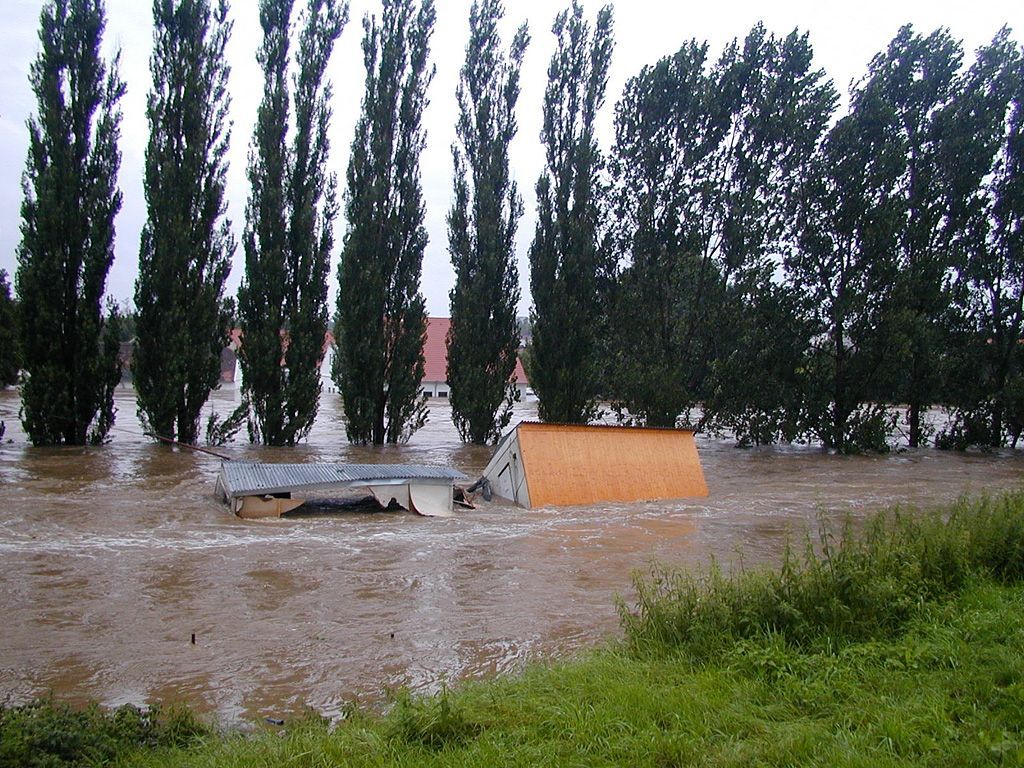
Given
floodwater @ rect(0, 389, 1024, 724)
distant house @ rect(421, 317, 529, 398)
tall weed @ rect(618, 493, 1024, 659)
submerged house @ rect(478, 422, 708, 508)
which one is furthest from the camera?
distant house @ rect(421, 317, 529, 398)

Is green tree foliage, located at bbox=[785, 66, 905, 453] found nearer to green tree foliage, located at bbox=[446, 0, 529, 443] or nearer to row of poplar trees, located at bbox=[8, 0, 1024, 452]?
row of poplar trees, located at bbox=[8, 0, 1024, 452]

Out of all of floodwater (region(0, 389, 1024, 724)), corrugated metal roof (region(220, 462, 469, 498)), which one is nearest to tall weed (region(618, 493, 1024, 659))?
floodwater (region(0, 389, 1024, 724))

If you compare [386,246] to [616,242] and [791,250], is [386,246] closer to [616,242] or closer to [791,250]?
[616,242]

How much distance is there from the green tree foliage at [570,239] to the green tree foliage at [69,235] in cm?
1106

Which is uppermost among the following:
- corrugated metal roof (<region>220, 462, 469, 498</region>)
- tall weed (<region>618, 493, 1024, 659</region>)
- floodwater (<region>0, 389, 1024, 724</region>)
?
corrugated metal roof (<region>220, 462, 469, 498</region>)

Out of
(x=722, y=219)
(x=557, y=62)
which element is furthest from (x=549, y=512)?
(x=557, y=62)

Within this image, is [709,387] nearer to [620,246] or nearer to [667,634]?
[620,246]

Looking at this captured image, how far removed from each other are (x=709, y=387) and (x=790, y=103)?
25.9 feet

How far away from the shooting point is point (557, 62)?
23828 mm

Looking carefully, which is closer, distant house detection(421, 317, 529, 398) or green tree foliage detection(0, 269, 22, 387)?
green tree foliage detection(0, 269, 22, 387)

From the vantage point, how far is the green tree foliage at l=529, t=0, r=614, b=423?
73.7 ft

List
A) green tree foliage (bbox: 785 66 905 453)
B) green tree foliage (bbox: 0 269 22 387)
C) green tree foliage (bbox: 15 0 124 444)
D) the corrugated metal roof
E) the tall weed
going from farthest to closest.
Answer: green tree foliage (bbox: 0 269 22 387) < green tree foliage (bbox: 785 66 905 453) < green tree foliage (bbox: 15 0 124 444) < the corrugated metal roof < the tall weed

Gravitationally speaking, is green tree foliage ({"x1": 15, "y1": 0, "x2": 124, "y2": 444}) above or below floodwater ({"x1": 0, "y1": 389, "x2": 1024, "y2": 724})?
above

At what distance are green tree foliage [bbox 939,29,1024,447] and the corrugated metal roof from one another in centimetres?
1779
